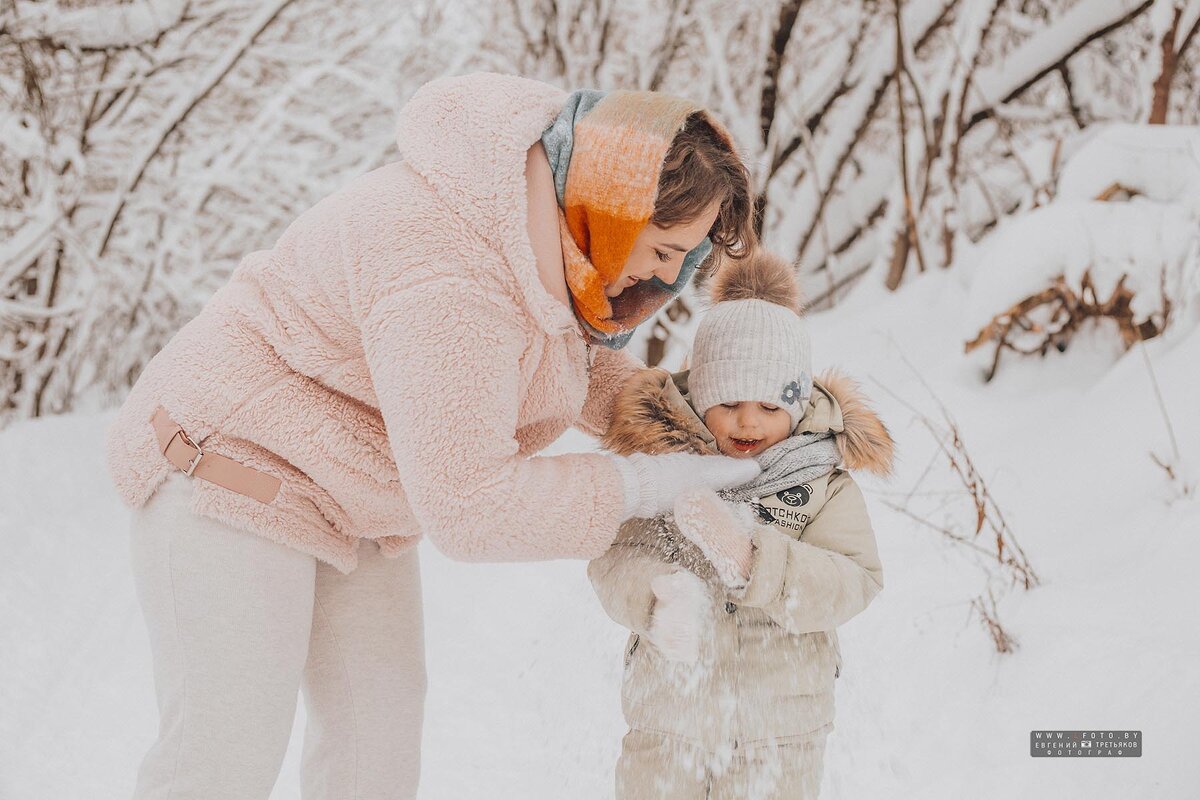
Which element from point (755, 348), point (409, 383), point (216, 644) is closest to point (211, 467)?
point (216, 644)

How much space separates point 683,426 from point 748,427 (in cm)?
13

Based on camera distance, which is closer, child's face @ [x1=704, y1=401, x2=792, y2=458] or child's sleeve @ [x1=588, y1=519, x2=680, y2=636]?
child's sleeve @ [x1=588, y1=519, x2=680, y2=636]

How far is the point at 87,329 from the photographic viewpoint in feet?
18.2

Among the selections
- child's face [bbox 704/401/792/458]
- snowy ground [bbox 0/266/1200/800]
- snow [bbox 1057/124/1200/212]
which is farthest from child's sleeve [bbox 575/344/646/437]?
snow [bbox 1057/124/1200/212]

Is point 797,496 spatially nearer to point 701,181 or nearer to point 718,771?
point 718,771

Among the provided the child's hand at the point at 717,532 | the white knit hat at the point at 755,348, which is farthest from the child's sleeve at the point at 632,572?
the white knit hat at the point at 755,348

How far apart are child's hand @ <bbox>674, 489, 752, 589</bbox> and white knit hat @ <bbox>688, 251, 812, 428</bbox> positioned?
301mm

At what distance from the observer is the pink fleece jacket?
138cm

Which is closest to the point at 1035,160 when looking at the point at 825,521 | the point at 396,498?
the point at 825,521

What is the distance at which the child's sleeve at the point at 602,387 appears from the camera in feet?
6.50

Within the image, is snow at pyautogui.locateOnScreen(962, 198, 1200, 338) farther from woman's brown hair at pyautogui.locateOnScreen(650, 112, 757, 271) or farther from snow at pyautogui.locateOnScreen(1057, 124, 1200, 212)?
woman's brown hair at pyautogui.locateOnScreen(650, 112, 757, 271)

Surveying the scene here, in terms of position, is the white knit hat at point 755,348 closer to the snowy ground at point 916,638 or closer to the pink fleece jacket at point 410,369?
the pink fleece jacket at point 410,369

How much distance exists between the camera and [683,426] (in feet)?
6.04

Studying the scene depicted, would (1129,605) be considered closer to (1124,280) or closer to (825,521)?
(825,521)
